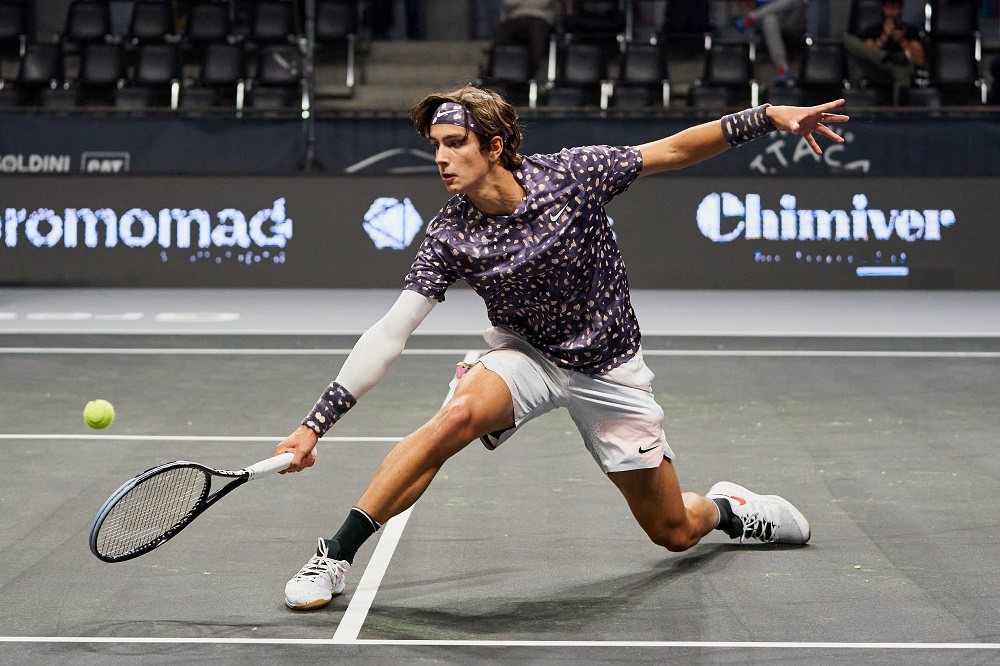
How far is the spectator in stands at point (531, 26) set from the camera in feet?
51.2

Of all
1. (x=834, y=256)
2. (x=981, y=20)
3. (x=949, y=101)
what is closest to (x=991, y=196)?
(x=834, y=256)

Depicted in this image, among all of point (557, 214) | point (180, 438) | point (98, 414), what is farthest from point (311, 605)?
point (180, 438)

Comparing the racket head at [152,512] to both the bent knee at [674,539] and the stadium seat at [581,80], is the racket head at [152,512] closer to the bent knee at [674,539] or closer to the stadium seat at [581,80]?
the bent knee at [674,539]

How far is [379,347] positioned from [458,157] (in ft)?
1.88

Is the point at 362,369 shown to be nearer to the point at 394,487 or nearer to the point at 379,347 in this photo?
the point at 379,347

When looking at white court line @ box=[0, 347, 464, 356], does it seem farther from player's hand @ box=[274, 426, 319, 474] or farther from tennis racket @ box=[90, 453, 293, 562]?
player's hand @ box=[274, 426, 319, 474]

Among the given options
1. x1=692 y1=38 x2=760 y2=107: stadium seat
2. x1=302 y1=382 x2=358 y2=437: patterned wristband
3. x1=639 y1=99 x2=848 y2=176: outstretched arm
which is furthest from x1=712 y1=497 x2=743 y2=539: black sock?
x1=692 y1=38 x2=760 y2=107: stadium seat

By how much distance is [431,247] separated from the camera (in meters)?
4.21

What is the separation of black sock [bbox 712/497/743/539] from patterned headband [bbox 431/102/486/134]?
5.13 feet

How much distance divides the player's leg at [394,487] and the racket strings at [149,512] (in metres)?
0.39

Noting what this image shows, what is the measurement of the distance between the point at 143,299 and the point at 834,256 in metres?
6.08

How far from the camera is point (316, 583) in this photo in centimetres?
412

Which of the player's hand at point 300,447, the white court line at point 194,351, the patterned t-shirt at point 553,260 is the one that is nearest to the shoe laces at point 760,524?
the patterned t-shirt at point 553,260

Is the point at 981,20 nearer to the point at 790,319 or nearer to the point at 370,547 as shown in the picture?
the point at 790,319
